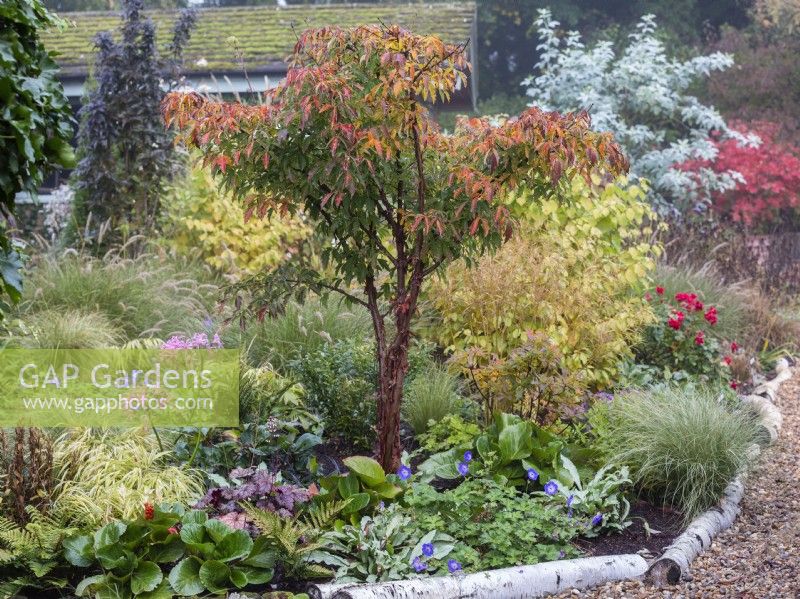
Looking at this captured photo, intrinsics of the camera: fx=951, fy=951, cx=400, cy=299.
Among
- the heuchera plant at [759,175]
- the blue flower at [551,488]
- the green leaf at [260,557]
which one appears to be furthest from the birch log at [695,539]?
the heuchera plant at [759,175]

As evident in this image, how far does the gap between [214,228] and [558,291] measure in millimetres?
4411

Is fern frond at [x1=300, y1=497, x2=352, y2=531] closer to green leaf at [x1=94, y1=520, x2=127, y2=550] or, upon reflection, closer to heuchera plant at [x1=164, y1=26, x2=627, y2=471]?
heuchera plant at [x1=164, y1=26, x2=627, y2=471]

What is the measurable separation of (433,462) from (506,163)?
1702mm

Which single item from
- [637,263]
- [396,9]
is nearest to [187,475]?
[637,263]

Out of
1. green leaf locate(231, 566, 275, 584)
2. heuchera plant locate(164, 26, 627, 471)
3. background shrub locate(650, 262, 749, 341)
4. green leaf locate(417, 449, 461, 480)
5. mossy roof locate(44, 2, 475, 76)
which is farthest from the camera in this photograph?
mossy roof locate(44, 2, 475, 76)

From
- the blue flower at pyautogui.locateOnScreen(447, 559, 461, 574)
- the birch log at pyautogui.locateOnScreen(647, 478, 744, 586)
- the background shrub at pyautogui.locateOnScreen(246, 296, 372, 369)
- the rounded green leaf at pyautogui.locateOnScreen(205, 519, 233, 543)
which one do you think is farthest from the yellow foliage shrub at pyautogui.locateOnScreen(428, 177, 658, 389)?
the rounded green leaf at pyautogui.locateOnScreen(205, 519, 233, 543)

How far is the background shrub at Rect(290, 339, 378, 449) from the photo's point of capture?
5.82 meters

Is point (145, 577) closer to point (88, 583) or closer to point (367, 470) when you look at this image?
point (88, 583)

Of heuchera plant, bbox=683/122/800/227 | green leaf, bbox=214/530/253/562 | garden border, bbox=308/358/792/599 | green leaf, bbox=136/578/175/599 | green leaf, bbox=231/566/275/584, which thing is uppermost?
green leaf, bbox=214/530/253/562

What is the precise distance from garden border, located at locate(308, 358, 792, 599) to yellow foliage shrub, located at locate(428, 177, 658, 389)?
5.74ft

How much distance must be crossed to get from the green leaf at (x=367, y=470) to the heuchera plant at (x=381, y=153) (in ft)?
1.32

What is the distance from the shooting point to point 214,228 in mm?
9914

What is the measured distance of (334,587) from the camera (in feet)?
13.1

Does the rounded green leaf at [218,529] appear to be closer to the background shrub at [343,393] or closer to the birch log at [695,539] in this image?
the background shrub at [343,393]
